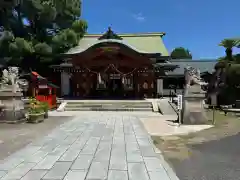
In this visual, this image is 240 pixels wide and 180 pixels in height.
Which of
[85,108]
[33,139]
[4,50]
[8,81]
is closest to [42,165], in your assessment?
[33,139]

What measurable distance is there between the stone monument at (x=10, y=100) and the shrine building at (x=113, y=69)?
1058 cm

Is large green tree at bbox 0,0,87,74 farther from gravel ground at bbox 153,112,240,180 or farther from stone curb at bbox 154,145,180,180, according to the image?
stone curb at bbox 154,145,180,180

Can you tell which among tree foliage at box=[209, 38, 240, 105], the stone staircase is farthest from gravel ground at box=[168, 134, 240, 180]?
tree foliage at box=[209, 38, 240, 105]

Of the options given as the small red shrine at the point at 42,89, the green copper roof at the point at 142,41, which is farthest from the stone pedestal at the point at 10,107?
the green copper roof at the point at 142,41

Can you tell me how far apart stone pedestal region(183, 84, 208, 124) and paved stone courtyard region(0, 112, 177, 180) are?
4067mm

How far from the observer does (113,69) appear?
2419cm

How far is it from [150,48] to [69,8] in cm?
1012

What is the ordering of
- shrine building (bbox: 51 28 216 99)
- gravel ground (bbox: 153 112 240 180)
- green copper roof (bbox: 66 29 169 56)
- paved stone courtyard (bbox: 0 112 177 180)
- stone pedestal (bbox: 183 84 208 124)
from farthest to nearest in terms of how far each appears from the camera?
green copper roof (bbox: 66 29 169 56), shrine building (bbox: 51 28 216 99), stone pedestal (bbox: 183 84 208 124), gravel ground (bbox: 153 112 240 180), paved stone courtyard (bbox: 0 112 177 180)

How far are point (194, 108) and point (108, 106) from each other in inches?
327

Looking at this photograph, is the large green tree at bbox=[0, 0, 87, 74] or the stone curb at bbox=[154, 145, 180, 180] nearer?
the stone curb at bbox=[154, 145, 180, 180]

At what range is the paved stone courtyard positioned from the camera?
16.2 feet

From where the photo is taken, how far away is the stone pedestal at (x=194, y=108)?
12242 mm

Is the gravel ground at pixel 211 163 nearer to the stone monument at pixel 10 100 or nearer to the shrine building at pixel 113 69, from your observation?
the stone monument at pixel 10 100

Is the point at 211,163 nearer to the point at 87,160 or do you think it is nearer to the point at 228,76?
the point at 87,160
